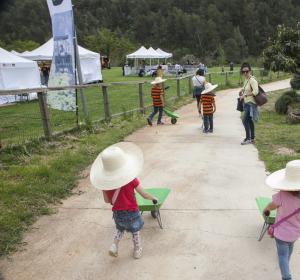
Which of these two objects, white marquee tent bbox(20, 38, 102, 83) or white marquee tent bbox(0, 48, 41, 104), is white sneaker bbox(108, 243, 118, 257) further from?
white marquee tent bbox(20, 38, 102, 83)

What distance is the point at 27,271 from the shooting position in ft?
13.3

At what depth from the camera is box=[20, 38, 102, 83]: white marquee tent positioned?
2695cm

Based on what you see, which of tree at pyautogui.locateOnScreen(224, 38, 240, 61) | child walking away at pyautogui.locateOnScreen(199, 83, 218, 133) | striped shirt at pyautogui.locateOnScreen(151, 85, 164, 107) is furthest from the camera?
tree at pyautogui.locateOnScreen(224, 38, 240, 61)

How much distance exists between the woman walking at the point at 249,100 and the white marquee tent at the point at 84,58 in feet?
64.5

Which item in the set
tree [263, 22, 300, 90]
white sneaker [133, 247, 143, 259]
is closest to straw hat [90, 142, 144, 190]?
white sneaker [133, 247, 143, 259]

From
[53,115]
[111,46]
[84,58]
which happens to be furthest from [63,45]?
[111,46]

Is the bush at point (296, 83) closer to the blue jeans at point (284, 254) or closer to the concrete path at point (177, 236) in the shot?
the concrete path at point (177, 236)

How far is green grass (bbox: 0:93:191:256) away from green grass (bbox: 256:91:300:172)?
2.98 meters

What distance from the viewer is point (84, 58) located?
92.1 feet

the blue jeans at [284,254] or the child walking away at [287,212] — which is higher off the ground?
the child walking away at [287,212]

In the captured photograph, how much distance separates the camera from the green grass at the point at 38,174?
16.6 ft

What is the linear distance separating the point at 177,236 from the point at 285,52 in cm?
1229

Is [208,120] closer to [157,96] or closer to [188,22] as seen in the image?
[157,96]

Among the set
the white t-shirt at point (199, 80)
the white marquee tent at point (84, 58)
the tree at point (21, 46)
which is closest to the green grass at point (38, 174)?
the white t-shirt at point (199, 80)
